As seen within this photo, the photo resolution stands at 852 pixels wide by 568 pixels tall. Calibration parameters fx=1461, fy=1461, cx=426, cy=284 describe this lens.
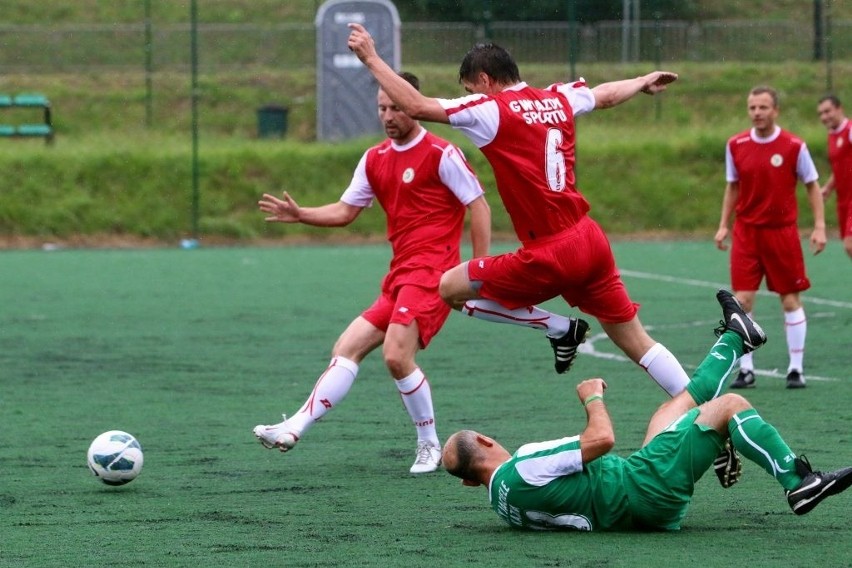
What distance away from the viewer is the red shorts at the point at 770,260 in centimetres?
1053

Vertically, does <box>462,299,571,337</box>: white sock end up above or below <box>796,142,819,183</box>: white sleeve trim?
below

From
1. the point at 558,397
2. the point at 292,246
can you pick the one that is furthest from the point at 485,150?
the point at 292,246

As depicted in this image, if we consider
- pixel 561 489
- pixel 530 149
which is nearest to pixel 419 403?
pixel 530 149

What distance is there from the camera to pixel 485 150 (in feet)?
22.4

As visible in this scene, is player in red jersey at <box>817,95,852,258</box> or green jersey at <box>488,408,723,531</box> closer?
green jersey at <box>488,408,723,531</box>

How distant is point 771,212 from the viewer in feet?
34.8

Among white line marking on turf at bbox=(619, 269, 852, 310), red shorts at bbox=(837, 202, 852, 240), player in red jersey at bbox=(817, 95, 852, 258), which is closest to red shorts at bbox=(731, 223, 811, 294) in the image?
red shorts at bbox=(837, 202, 852, 240)

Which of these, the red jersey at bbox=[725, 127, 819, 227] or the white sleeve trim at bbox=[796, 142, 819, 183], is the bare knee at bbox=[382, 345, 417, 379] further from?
the white sleeve trim at bbox=[796, 142, 819, 183]

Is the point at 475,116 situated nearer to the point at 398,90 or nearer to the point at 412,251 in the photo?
the point at 398,90

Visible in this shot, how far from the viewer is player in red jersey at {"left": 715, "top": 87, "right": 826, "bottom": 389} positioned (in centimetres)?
1053

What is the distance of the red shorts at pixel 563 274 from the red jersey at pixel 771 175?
3.73 metres

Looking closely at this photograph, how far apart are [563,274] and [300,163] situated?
18.3m

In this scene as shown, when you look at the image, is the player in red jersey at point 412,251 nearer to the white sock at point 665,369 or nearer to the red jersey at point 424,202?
the red jersey at point 424,202

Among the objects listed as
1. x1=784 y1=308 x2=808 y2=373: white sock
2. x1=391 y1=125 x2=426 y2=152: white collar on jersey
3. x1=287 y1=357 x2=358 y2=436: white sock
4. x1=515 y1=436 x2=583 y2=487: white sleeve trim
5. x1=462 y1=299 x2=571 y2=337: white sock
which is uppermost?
x1=391 y1=125 x2=426 y2=152: white collar on jersey
